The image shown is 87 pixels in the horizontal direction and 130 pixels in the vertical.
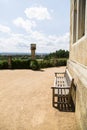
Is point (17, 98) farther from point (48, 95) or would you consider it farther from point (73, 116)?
point (73, 116)

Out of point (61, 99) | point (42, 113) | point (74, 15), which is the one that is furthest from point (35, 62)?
point (42, 113)

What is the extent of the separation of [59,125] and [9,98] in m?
3.10

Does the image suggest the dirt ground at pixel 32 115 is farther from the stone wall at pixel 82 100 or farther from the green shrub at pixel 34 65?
the green shrub at pixel 34 65

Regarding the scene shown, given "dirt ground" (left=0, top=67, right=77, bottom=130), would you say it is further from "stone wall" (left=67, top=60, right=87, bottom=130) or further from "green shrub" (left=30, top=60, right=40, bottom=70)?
"green shrub" (left=30, top=60, right=40, bottom=70)

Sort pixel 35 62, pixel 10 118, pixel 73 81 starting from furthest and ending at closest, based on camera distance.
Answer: pixel 35 62, pixel 73 81, pixel 10 118

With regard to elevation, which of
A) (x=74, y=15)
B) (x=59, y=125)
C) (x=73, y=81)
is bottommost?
(x=59, y=125)

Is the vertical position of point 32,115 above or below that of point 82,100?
below

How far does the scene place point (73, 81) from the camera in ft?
19.7

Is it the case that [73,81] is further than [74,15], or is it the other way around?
[74,15]

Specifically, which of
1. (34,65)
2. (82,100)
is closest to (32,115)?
(82,100)

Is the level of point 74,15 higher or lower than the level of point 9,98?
higher

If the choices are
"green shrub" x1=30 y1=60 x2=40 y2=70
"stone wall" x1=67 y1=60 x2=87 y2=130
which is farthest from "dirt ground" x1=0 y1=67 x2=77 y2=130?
"green shrub" x1=30 y1=60 x2=40 y2=70

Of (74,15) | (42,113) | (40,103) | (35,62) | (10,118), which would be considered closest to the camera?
(10,118)

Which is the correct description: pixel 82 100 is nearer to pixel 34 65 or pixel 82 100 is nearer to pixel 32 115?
pixel 32 115
